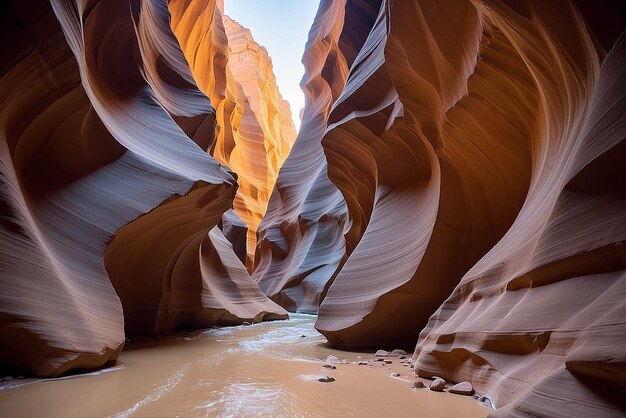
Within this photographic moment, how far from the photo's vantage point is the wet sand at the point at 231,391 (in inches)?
Result: 127

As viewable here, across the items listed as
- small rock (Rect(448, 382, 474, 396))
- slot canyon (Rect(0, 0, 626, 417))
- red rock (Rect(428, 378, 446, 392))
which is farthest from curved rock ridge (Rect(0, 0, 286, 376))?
small rock (Rect(448, 382, 474, 396))

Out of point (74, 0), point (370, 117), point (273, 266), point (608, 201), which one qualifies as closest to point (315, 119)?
point (273, 266)

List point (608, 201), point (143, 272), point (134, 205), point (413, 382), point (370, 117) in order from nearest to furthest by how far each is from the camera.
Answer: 1. point (608, 201)
2. point (413, 382)
3. point (134, 205)
4. point (143, 272)
5. point (370, 117)

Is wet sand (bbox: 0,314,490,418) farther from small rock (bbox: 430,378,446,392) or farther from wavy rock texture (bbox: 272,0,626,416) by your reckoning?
wavy rock texture (bbox: 272,0,626,416)

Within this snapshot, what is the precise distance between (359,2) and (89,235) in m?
10.8

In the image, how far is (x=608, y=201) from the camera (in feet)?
8.70

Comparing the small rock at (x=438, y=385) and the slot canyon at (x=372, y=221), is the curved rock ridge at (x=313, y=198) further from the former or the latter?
the small rock at (x=438, y=385)

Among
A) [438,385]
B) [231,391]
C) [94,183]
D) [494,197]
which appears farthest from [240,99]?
[438,385]

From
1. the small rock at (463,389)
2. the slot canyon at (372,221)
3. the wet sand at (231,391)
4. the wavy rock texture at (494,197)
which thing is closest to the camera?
the wavy rock texture at (494,197)

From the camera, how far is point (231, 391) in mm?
3920

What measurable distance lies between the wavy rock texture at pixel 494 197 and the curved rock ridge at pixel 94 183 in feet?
9.36

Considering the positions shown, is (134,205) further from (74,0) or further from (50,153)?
(74,0)

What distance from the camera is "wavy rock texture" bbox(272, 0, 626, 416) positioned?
2.58 metres

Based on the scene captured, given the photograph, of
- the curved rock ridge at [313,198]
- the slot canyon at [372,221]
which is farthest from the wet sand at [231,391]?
the curved rock ridge at [313,198]
